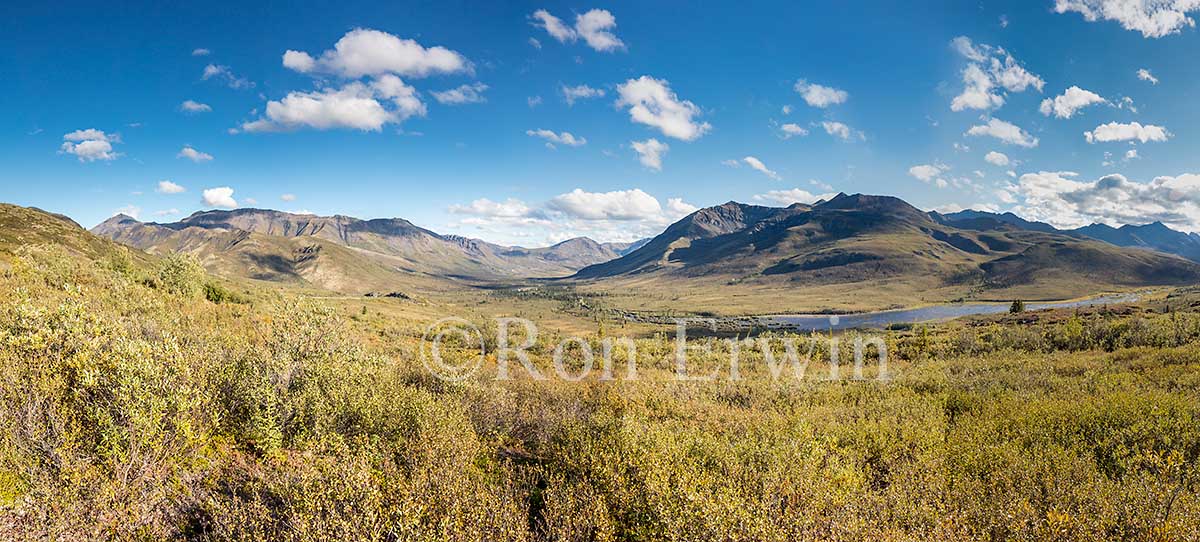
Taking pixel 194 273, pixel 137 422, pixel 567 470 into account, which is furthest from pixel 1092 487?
pixel 194 273

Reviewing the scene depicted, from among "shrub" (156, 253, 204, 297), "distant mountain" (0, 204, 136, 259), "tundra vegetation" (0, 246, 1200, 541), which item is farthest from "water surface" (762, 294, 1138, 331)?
"distant mountain" (0, 204, 136, 259)

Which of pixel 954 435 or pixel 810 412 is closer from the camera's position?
pixel 954 435

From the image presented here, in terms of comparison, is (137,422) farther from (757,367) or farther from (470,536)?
(757,367)

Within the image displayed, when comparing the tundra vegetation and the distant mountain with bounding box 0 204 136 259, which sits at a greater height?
the distant mountain with bounding box 0 204 136 259

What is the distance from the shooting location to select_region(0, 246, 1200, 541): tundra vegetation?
299 inches

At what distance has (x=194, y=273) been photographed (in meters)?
44.0

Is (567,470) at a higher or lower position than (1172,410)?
lower

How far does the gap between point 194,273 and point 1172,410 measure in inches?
2511

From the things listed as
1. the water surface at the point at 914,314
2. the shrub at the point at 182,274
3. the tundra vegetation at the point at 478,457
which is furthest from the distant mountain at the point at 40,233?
the water surface at the point at 914,314

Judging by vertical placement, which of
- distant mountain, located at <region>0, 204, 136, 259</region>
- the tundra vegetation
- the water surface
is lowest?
the water surface

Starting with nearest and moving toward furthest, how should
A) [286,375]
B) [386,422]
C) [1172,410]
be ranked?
[386,422] → [286,375] → [1172,410]

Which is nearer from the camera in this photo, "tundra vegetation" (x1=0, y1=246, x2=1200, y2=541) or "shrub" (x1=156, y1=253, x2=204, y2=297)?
"tundra vegetation" (x1=0, y1=246, x2=1200, y2=541)

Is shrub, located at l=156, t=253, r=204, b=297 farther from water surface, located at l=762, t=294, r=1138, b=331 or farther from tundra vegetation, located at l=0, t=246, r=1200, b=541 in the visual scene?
water surface, located at l=762, t=294, r=1138, b=331

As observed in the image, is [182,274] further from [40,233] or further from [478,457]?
[40,233]
